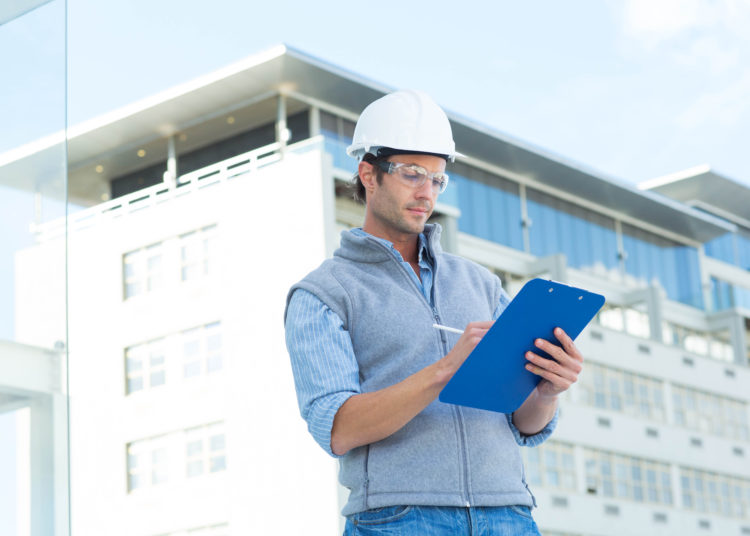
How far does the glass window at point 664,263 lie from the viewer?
5175cm

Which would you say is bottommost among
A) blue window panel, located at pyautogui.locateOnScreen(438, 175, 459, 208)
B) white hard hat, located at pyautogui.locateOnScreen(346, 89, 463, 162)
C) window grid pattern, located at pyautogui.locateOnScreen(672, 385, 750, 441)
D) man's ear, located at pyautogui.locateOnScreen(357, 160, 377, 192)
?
man's ear, located at pyautogui.locateOnScreen(357, 160, 377, 192)

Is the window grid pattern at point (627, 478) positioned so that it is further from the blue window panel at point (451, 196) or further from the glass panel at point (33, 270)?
the glass panel at point (33, 270)

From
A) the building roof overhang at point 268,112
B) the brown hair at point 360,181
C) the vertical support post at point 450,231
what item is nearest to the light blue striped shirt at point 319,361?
the brown hair at point 360,181

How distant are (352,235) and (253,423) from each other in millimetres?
34093

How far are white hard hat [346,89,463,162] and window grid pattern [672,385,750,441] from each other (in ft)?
154

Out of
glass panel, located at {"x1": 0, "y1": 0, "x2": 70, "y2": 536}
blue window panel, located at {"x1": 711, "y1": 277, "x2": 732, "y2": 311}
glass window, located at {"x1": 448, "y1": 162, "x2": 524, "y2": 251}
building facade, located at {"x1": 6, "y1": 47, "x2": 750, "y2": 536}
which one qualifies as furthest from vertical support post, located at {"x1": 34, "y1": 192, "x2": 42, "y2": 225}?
blue window panel, located at {"x1": 711, "y1": 277, "x2": 732, "y2": 311}

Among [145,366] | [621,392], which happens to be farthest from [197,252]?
[621,392]

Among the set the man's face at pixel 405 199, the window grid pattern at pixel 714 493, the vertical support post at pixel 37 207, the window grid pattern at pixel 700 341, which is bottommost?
the man's face at pixel 405 199

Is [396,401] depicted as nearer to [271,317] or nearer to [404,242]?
[404,242]

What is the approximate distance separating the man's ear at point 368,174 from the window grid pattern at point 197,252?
36600 mm

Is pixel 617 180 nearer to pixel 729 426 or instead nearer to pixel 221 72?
pixel 729 426

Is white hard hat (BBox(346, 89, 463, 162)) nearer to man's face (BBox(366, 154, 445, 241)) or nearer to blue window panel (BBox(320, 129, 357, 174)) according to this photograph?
man's face (BBox(366, 154, 445, 241))

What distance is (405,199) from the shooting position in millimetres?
3420

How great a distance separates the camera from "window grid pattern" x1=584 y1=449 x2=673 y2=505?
4359 centimetres
